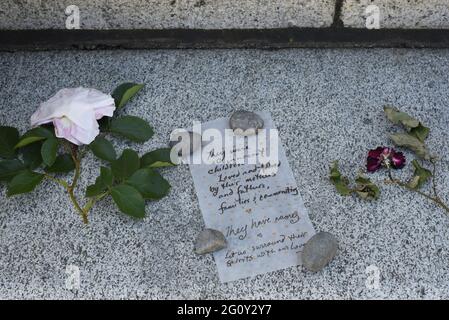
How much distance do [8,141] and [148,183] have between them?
0.29m

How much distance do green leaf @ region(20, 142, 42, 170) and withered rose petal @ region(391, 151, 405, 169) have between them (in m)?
0.67

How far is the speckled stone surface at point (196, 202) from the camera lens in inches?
38.7

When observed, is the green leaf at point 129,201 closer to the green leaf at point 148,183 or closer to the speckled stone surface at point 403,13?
the green leaf at point 148,183

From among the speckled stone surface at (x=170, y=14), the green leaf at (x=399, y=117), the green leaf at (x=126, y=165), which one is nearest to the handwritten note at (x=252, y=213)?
the green leaf at (x=126, y=165)

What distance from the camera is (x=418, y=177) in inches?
42.0

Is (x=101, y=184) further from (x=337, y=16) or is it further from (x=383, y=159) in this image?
(x=337, y=16)

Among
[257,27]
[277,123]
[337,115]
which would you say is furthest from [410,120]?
[257,27]

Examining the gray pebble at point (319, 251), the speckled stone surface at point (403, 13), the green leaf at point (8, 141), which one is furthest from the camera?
the speckled stone surface at point (403, 13)

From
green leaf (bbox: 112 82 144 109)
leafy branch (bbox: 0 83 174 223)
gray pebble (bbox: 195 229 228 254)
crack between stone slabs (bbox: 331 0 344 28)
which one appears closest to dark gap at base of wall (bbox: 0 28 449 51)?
crack between stone slabs (bbox: 331 0 344 28)

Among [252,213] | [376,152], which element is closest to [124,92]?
[252,213]

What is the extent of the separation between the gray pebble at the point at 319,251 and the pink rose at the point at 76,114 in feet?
1.53

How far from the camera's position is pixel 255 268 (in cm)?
100

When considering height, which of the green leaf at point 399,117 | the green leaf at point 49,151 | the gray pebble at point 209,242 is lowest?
the gray pebble at point 209,242
